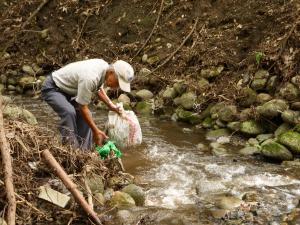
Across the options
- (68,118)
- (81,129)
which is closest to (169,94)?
(81,129)

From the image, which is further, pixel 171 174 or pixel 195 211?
pixel 171 174

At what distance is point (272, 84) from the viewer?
25.5 ft

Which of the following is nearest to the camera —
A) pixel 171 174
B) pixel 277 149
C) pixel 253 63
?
pixel 171 174

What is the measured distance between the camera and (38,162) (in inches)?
178

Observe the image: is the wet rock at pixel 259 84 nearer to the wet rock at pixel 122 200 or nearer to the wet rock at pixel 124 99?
the wet rock at pixel 124 99

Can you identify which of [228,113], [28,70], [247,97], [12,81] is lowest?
[12,81]

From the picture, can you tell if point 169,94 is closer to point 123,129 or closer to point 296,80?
point 296,80

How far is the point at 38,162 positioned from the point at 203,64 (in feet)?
17.5

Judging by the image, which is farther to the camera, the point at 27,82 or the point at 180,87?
the point at 27,82

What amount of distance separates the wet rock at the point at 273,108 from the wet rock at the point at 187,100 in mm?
1497

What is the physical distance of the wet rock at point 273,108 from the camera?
7105 mm

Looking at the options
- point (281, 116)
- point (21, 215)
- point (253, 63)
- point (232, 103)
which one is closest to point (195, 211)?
point (21, 215)

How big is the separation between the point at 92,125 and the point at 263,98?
3510mm

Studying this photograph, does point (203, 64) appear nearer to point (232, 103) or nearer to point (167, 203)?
point (232, 103)
